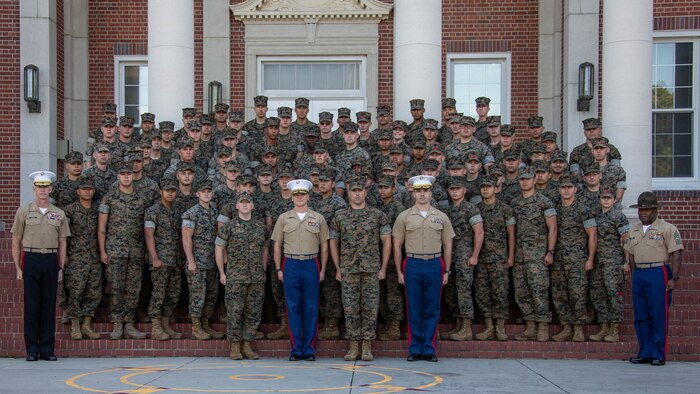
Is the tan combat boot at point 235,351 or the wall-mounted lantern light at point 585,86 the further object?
the wall-mounted lantern light at point 585,86

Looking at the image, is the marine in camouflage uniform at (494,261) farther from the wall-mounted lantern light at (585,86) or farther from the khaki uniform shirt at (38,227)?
the wall-mounted lantern light at (585,86)

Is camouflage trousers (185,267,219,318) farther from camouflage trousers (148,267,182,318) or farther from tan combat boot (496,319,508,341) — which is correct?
tan combat boot (496,319,508,341)

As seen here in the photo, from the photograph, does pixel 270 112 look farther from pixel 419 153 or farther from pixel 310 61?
pixel 419 153

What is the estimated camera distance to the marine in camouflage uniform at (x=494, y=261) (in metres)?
11.9

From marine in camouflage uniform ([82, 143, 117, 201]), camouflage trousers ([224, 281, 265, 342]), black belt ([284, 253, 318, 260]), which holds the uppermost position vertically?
marine in camouflage uniform ([82, 143, 117, 201])

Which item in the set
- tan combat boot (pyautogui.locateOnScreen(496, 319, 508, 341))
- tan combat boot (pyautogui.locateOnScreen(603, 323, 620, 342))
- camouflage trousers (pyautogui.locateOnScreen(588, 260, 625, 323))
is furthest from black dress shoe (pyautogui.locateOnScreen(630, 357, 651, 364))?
tan combat boot (pyautogui.locateOnScreen(496, 319, 508, 341))

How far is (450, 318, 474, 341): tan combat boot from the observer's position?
1176cm

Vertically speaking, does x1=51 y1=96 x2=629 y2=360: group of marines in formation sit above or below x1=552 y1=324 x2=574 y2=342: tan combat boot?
above

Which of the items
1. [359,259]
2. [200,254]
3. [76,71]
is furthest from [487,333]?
[76,71]

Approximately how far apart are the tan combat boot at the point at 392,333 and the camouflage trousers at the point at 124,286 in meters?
3.04

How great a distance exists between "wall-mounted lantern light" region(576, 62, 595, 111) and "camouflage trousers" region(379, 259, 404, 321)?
697cm

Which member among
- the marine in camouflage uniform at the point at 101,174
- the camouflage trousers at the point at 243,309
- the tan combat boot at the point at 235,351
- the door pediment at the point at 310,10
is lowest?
the tan combat boot at the point at 235,351

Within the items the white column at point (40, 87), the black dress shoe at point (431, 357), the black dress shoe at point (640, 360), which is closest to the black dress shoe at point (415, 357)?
the black dress shoe at point (431, 357)

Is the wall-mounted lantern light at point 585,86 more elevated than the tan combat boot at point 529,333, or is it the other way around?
the wall-mounted lantern light at point 585,86
